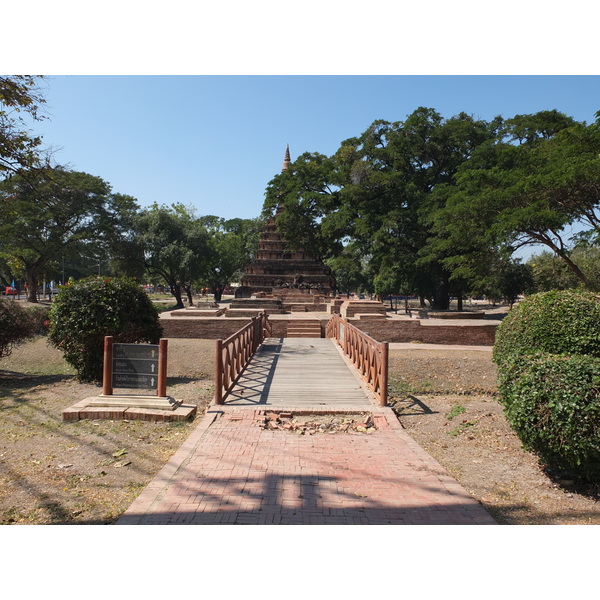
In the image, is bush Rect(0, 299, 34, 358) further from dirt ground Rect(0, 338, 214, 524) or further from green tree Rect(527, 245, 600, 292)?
green tree Rect(527, 245, 600, 292)

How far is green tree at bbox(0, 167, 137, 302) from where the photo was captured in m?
29.9

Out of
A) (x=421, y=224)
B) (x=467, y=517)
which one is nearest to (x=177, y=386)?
(x=467, y=517)

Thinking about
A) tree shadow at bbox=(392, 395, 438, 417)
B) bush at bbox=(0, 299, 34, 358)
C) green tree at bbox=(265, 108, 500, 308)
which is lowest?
tree shadow at bbox=(392, 395, 438, 417)

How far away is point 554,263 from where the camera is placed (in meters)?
30.3

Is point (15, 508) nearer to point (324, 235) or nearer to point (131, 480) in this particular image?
point (131, 480)

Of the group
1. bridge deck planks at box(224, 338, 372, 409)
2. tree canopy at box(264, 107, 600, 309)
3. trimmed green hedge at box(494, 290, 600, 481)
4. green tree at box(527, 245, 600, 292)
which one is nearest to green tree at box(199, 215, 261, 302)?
tree canopy at box(264, 107, 600, 309)

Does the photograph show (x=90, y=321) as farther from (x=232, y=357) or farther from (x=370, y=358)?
(x=370, y=358)

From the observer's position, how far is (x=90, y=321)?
927cm

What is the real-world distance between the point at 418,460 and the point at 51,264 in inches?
1594

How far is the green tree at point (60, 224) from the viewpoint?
98.1 ft

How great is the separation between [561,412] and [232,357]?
5970mm

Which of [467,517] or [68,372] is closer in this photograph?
[467,517]

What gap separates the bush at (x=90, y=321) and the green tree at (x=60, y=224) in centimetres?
2148

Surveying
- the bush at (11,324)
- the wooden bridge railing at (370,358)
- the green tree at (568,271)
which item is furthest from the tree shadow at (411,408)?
the green tree at (568,271)
